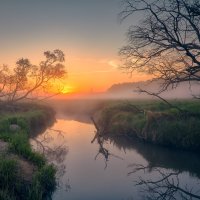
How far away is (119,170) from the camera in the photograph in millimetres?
16578

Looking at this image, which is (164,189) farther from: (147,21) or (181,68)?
(147,21)

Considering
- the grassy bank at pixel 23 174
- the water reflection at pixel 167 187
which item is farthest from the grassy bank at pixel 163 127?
the grassy bank at pixel 23 174

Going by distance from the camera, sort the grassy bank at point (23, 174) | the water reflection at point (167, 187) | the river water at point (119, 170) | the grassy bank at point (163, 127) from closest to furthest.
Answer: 1. the grassy bank at point (23, 174)
2. the water reflection at point (167, 187)
3. the river water at point (119, 170)
4. the grassy bank at point (163, 127)

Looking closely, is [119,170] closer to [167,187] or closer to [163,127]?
[167,187]

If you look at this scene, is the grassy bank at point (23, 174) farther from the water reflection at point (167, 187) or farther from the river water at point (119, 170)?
the water reflection at point (167, 187)

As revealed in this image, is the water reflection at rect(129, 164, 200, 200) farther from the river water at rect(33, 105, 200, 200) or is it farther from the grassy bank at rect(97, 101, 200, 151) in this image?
the grassy bank at rect(97, 101, 200, 151)

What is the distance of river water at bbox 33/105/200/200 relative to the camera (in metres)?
13.2

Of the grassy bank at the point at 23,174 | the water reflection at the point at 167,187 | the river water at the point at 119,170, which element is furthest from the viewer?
the river water at the point at 119,170

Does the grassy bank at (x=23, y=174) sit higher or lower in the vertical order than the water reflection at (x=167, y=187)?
higher

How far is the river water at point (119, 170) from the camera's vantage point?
1323cm

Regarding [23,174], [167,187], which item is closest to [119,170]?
[167,187]

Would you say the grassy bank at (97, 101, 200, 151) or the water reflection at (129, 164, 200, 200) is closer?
the water reflection at (129, 164, 200, 200)

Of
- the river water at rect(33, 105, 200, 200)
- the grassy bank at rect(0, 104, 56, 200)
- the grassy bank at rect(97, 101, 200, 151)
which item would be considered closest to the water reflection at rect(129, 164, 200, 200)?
the river water at rect(33, 105, 200, 200)

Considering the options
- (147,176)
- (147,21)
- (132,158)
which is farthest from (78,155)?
(147,21)
